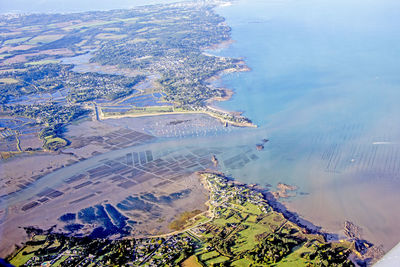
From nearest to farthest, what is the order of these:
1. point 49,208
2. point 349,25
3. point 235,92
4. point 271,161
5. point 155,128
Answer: point 49,208 → point 271,161 → point 155,128 → point 235,92 → point 349,25

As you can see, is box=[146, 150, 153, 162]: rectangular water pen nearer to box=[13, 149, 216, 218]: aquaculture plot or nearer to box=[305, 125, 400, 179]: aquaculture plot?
box=[13, 149, 216, 218]: aquaculture plot

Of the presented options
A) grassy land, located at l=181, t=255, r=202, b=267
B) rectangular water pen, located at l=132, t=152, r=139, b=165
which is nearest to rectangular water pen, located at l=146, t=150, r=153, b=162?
rectangular water pen, located at l=132, t=152, r=139, b=165

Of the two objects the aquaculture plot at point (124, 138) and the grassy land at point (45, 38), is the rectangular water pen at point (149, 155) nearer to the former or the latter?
the aquaculture plot at point (124, 138)

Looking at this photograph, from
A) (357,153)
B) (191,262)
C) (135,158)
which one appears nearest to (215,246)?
(191,262)

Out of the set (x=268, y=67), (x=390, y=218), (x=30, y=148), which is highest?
(x=268, y=67)

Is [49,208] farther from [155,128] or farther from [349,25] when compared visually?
[349,25]

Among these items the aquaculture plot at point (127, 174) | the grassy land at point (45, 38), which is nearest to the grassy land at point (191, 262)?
the aquaculture plot at point (127, 174)

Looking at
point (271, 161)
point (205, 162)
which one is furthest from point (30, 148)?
→ point (271, 161)
